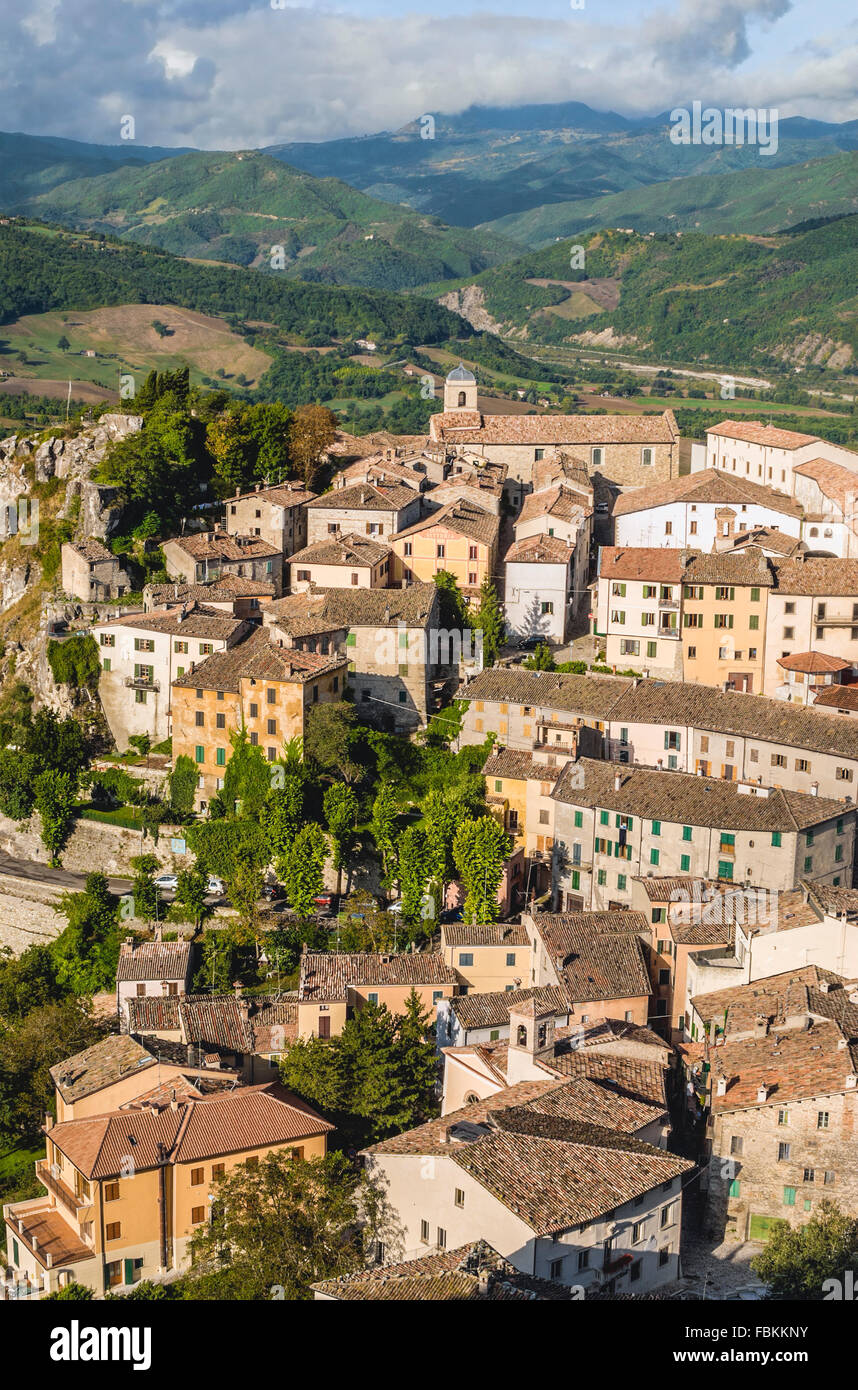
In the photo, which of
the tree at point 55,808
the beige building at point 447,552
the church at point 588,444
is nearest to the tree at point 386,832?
the tree at point 55,808

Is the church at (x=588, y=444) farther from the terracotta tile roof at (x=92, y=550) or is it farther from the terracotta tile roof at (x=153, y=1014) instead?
the terracotta tile roof at (x=153, y=1014)

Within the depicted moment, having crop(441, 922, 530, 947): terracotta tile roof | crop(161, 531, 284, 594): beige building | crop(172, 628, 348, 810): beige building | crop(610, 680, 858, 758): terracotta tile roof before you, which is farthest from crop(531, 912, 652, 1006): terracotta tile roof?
crop(161, 531, 284, 594): beige building

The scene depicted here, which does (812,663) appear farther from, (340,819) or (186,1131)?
(186,1131)

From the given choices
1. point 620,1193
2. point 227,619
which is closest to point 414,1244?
point 620,1193

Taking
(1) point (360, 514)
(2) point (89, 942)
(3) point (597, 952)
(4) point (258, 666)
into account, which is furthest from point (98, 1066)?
(1) point (360, 514)

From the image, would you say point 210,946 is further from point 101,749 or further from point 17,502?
point 17,502

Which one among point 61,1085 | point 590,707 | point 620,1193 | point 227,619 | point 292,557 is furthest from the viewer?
point 292,557

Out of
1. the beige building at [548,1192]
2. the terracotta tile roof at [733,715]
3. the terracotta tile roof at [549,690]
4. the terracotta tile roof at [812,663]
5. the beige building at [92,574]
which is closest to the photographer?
the beige building at [548,1192]
